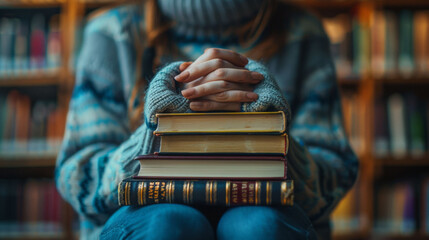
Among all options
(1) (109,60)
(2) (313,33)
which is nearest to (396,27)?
(2) (313,33)

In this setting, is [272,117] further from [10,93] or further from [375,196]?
[10,93]

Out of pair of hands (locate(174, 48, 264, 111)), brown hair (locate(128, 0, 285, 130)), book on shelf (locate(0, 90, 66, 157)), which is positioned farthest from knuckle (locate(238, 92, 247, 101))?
book on shelf (locate(0, 90, 66, 157))

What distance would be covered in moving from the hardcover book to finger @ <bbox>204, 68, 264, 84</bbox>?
0.28 ft

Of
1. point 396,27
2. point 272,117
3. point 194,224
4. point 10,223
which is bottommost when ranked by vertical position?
point 10,223

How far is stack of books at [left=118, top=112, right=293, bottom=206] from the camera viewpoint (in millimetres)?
543

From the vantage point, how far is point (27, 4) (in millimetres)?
2105

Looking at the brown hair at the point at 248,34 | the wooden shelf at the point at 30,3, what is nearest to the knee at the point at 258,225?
the brown hair at the point at 248,34

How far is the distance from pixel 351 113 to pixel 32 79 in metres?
1.60

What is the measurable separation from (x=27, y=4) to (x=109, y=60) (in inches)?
56.9

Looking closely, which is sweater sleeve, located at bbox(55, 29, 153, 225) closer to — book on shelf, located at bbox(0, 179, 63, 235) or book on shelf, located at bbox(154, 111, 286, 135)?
book on shelf, located at bbox(154, 111, 286, 135)

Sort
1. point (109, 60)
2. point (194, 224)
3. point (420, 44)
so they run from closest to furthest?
point (194, 224) → point (109, 60) → point (420, 44)

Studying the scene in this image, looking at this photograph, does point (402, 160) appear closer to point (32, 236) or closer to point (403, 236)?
point (403, 236)

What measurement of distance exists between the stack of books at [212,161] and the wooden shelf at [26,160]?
1.68m

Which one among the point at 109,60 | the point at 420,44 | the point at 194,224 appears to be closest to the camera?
the point at 194,224
